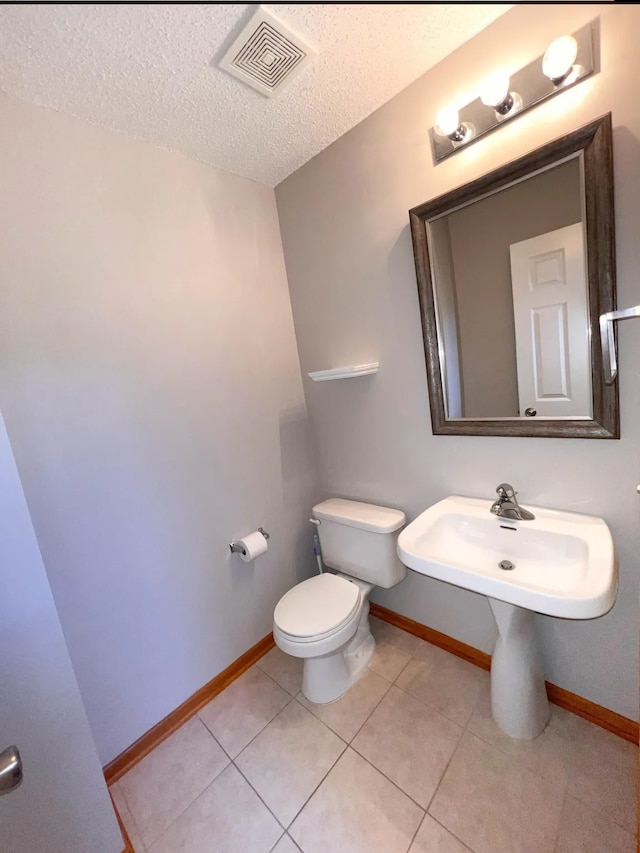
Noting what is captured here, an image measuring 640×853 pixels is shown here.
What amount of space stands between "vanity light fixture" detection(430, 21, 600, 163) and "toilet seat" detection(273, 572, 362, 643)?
1.81 metres

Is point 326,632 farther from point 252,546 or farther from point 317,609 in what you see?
point 252,546

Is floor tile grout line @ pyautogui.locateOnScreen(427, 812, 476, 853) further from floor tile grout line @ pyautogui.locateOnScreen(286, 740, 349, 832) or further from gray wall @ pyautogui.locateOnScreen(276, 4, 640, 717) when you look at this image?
gray wall @ pyautogui.locateOnScreen(276, 4, 640, 717)

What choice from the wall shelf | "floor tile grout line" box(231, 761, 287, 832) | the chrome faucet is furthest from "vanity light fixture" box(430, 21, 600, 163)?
"floor tile grout line" box(231, 761, 287, 832)

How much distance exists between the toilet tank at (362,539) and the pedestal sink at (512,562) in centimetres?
31

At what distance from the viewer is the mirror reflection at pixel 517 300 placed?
3.46ft

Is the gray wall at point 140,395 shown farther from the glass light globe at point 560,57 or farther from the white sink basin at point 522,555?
the glass light globe at point 560,57


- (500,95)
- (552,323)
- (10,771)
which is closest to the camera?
(10,771)

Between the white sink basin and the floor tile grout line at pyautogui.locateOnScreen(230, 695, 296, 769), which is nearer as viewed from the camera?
the white sink basin

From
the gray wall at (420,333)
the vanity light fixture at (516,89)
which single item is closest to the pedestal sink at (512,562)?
the gray wall at (420,333)

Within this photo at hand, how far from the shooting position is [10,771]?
0.56 metres

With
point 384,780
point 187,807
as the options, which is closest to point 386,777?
point 384,780

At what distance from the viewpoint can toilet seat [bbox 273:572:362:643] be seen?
1.35 meters

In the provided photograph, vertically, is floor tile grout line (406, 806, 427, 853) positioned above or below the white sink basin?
below

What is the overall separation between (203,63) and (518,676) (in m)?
2.33
